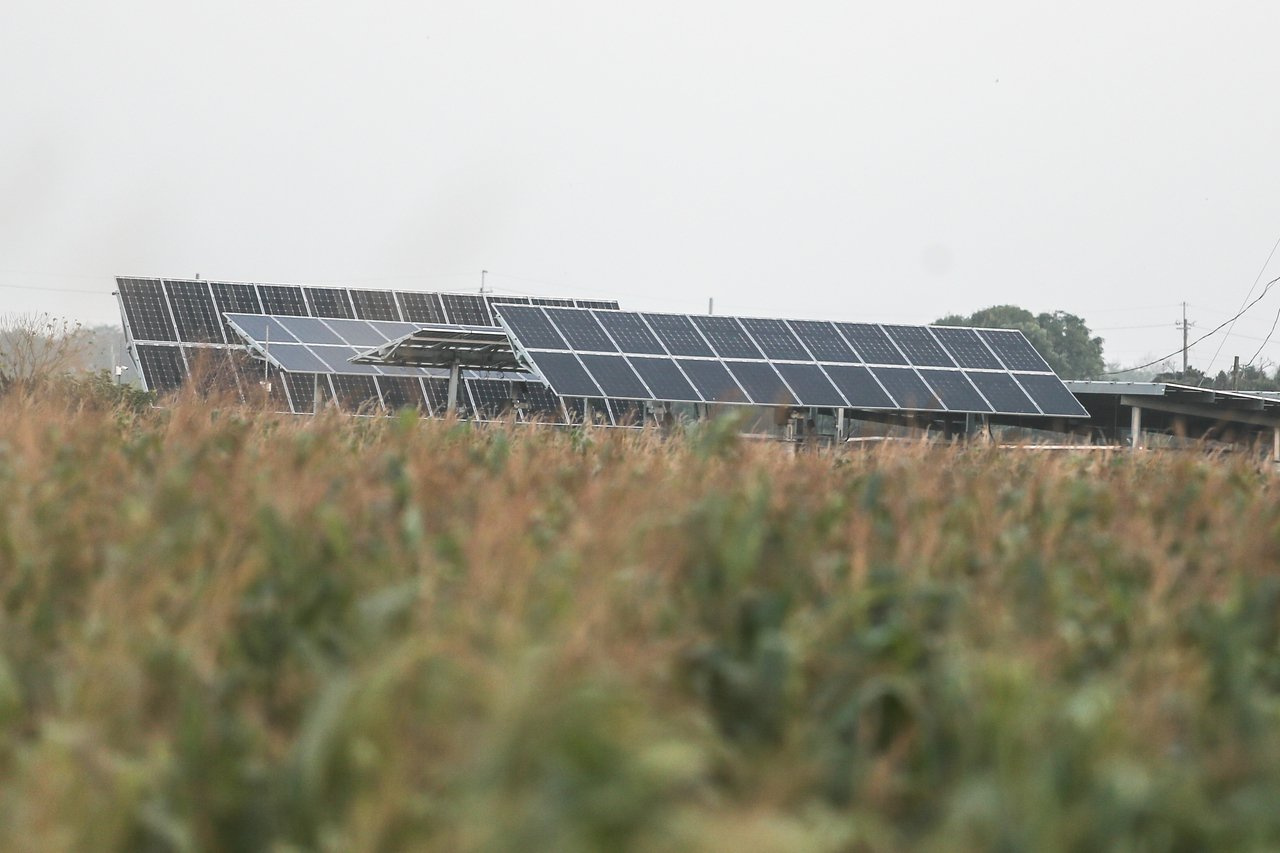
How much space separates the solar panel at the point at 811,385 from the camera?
92.9ft

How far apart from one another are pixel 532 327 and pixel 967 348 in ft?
33.2

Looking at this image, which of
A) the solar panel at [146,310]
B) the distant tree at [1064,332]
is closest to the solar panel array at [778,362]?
the solar panel at [146,310]

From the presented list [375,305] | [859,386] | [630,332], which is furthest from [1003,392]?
[375,305]

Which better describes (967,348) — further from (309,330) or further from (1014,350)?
(309,330)

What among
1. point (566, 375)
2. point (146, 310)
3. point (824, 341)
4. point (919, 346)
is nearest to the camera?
point (566, 375)

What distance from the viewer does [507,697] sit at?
10.8 ft

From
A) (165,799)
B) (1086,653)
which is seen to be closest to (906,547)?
(1086,653)

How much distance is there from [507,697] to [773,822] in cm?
68

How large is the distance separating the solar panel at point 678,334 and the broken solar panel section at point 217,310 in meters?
11.9

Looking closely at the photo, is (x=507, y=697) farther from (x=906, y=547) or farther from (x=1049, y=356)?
(x=1049, y=356)

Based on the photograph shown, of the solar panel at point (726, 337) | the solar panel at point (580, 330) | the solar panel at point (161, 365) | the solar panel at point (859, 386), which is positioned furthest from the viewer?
the solar panel at point (161, 365)

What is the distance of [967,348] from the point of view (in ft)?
108

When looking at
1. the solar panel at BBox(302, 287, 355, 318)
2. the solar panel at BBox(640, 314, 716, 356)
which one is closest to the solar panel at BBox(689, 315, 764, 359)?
the solar panel at BBox(640, 314, 716, 356)

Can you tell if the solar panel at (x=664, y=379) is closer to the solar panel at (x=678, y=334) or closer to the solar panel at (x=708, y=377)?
the solar panel at (x=708, y=377)
